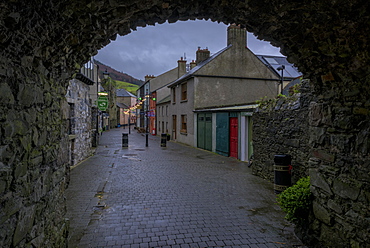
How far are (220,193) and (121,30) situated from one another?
5.31m

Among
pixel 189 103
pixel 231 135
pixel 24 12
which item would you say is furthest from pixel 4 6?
pixel 189 103

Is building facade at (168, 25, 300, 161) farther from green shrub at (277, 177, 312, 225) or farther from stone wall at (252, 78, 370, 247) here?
stone wall at (252, 78, 370, 247)

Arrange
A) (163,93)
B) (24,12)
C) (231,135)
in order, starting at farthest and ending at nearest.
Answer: (163,93), (231,135), (24,12)

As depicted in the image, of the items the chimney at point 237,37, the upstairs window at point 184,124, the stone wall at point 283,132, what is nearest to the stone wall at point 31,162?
the stone wall at point 283,132

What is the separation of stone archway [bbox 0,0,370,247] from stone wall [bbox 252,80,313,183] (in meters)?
2.76

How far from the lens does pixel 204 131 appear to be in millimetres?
18172

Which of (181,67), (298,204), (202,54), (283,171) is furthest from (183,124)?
(298,204)

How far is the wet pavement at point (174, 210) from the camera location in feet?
14.7

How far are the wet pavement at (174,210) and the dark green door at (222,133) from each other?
4920 millimetres

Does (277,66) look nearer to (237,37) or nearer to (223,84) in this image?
(237,37)

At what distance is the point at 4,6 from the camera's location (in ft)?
6.84

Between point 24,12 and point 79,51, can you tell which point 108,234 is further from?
point 24,12

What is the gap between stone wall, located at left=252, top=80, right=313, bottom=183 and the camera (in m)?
6.97

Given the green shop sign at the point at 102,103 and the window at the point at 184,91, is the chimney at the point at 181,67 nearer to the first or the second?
the window at the point at 184,91
